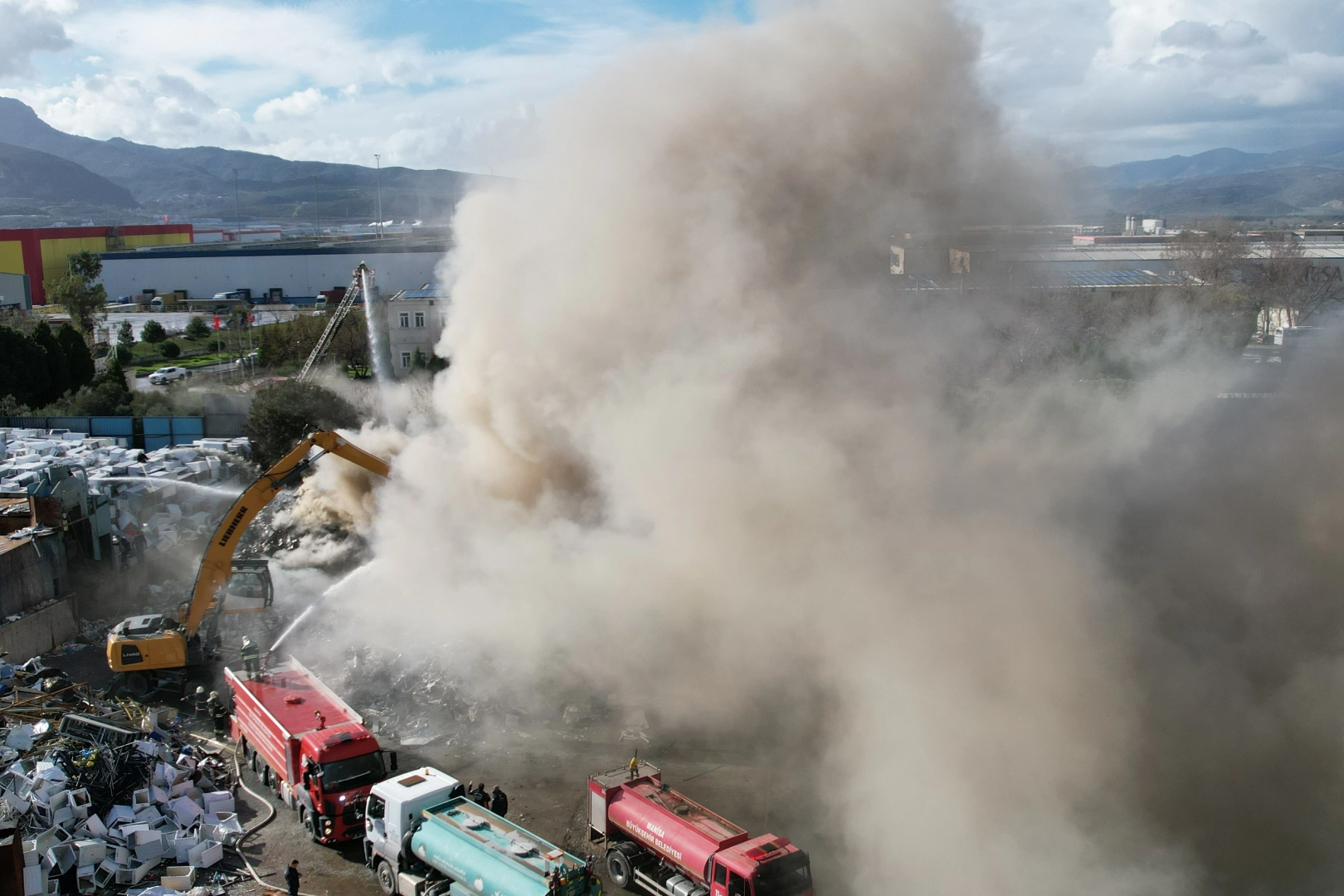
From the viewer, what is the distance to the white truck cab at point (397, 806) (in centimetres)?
1025

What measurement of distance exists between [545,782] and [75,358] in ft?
94.9

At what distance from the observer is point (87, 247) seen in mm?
75250

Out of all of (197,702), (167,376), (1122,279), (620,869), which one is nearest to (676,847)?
(620,869)

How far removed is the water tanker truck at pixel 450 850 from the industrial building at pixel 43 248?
62.5 metres

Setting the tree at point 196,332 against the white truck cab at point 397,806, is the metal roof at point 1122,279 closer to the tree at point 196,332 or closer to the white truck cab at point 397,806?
the white truck cab at point 397,806

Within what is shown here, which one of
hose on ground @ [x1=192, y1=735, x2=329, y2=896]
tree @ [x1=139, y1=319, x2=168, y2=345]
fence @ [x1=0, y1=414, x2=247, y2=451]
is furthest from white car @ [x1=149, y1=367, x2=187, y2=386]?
hose on ground @ [x1=192, y1=735, x2=329, y2=896]

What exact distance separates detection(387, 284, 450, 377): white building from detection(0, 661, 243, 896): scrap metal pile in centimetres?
2297

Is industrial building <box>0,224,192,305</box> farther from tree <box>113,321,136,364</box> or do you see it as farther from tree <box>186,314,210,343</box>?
tree <box>186,314,210,343</box>

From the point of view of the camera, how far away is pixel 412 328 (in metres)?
35.2

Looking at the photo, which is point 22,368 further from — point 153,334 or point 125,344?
point 153,334

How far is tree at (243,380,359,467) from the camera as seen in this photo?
85.6ft

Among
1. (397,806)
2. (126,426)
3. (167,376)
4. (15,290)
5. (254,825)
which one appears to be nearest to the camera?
(397,806)

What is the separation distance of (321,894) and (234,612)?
22.6 ft

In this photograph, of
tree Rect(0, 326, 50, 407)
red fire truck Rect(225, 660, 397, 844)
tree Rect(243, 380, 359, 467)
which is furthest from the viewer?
tree Rect(0, 326, 50, 407)
